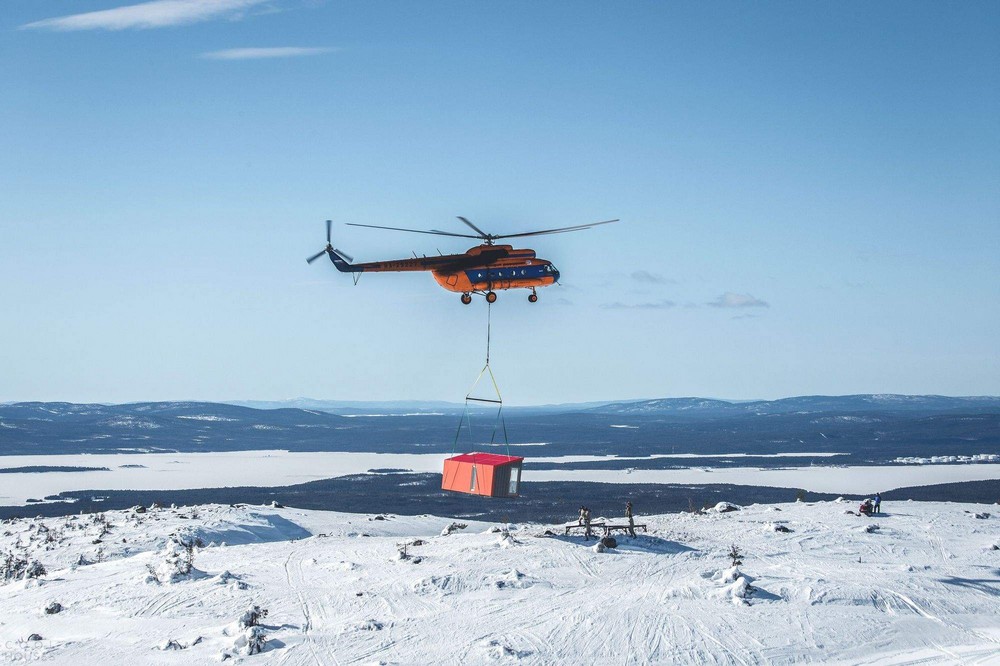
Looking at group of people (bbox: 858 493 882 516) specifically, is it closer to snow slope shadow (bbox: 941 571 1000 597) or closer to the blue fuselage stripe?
snow slope shadow (bbox: 941 571 1000 597)

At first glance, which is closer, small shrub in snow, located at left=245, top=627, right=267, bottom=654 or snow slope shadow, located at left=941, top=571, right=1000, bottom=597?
small shrub in snow, located at left=245, top=627, right=267, bottom=654

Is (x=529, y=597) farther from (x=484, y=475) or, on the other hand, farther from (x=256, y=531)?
(x=256, y=531)

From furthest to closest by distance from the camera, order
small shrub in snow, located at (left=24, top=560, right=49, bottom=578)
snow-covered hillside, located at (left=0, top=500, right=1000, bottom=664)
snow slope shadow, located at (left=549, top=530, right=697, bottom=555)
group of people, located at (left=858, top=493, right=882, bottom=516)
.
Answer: group of people, located at (left=858, top=493, right=882, bottom=516) → snow slope shadow, located at (left=549, top=530, right=697, bottom=555) → small shrub in snow, located at (left=24, top=560, right=49, bottom=578) → snow-covered hillside, located at (left=0, top=500, right=1000, bottom=664)

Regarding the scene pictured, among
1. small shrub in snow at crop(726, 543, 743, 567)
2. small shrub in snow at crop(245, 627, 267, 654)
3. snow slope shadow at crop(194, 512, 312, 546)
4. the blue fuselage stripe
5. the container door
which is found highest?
the blue fuselage stripe

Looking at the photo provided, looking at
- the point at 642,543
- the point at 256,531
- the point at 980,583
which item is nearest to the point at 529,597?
the point at 642,543

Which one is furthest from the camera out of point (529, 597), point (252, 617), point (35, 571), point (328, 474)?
point (328, 474)

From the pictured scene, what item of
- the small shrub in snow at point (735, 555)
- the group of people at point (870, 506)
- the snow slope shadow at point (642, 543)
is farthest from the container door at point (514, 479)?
the group of people at point (870, 506)

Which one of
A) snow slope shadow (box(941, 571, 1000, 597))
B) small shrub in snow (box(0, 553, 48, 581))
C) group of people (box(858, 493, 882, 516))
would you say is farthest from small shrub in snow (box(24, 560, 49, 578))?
group of people (box(858, 493, 882, 516))
